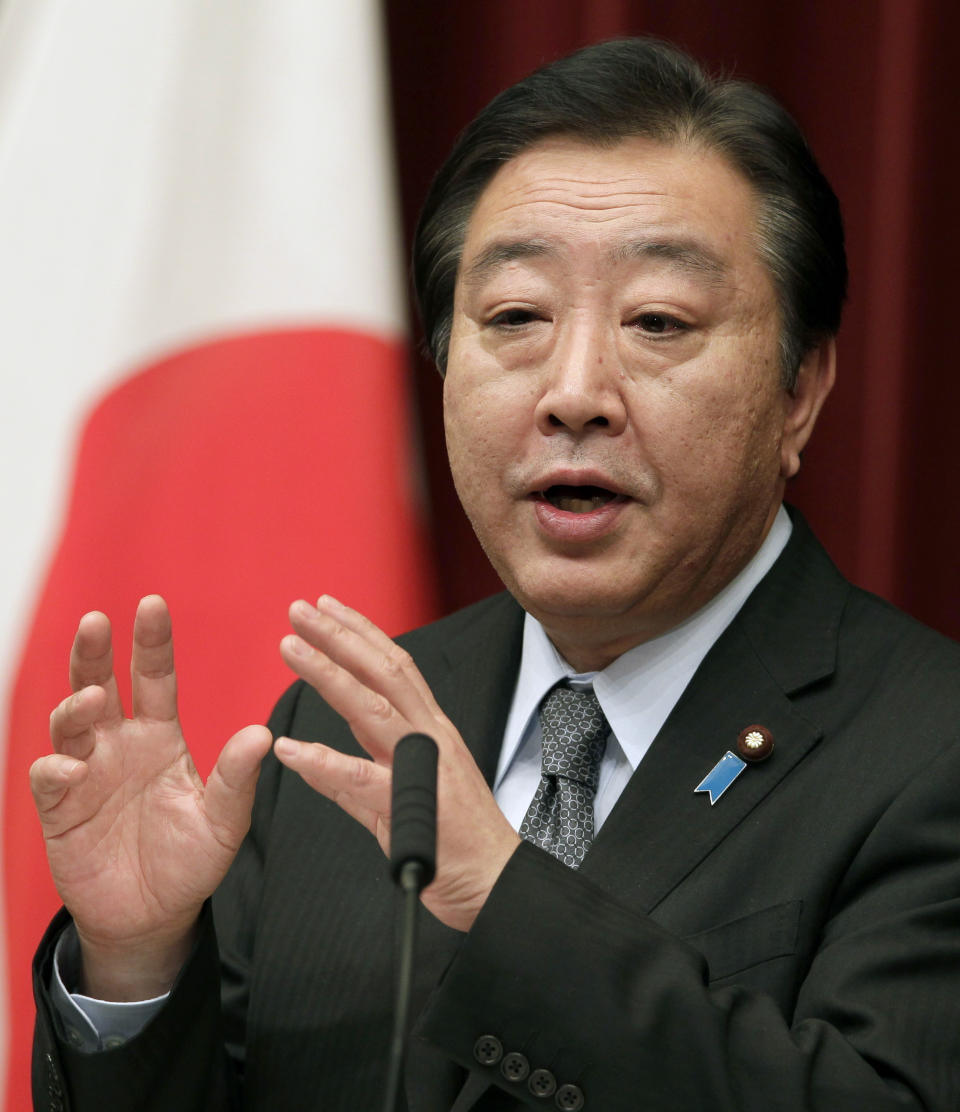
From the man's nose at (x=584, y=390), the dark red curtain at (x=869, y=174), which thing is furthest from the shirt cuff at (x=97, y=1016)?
the dark red curtain at (x=869, y=174)

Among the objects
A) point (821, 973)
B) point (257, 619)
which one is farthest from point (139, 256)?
point (821, 973)

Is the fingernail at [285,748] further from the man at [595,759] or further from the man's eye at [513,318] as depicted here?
the man's eye at [513,318]

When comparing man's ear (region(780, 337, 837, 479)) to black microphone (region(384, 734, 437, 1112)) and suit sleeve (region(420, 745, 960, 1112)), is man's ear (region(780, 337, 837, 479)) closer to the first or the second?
suit sleeve (region(420, 745, 960, 1112))

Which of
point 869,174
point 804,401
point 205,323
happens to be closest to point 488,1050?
point 804,401

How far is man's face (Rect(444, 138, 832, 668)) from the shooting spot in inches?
66.6

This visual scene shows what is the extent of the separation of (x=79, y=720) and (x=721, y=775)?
72cm

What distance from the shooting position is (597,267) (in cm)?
171

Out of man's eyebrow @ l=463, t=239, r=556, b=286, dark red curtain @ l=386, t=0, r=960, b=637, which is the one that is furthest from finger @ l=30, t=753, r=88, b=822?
dark red curtain @ l=386, t=0, r=960, b=637

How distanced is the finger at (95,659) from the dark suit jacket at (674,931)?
0.31m

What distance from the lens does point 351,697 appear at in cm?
134

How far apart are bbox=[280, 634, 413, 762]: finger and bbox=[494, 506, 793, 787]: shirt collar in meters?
0.47

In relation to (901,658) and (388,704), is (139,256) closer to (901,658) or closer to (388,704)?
(388,704)

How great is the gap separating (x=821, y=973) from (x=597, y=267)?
85 centimetres

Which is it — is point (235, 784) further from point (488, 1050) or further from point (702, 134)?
point (702, 134)
